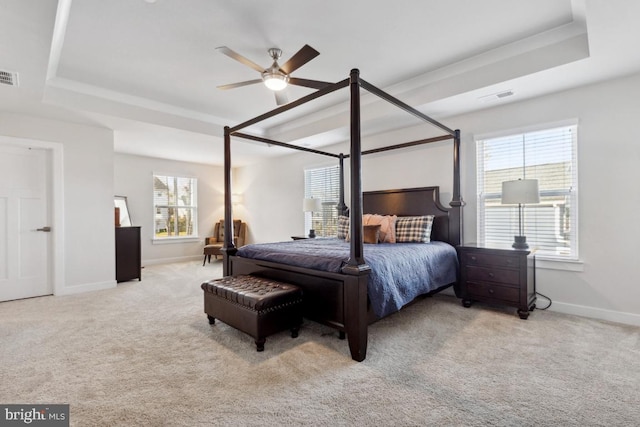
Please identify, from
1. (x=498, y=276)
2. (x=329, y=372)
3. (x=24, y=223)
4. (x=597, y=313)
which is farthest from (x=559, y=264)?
(x=24, y=223)

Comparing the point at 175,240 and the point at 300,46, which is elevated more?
the point at 300,46

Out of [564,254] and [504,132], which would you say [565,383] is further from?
[504,132]

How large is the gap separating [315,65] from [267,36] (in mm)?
701

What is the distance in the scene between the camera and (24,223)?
4.15m

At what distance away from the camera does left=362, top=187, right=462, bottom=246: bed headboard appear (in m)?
3.98

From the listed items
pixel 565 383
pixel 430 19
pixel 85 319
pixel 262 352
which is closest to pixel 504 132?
pixel 430 19

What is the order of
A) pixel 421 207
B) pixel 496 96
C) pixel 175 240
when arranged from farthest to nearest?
pixel 175 240
pixel 421 207
pixel 496 96

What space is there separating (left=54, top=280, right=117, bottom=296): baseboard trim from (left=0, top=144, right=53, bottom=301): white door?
225mm

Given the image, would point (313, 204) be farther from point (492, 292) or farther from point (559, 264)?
point (559, 264)

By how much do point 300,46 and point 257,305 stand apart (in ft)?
8.10

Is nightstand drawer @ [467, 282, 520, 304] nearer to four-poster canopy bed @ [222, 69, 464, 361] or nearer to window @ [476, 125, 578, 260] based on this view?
four-poster canopy bed @ [222, 69, 464, 361]

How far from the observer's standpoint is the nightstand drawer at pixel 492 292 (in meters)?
3.19

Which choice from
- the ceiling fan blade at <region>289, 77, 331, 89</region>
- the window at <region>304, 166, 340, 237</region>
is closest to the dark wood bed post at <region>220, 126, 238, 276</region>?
the ceiling fan blade at <region>289, 77, 331, 89</region>

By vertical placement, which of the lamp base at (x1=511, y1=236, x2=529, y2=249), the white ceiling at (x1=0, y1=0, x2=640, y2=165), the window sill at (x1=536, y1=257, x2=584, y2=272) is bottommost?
the window sill at (x1=536, y1=257, x2=584, y2=272)
